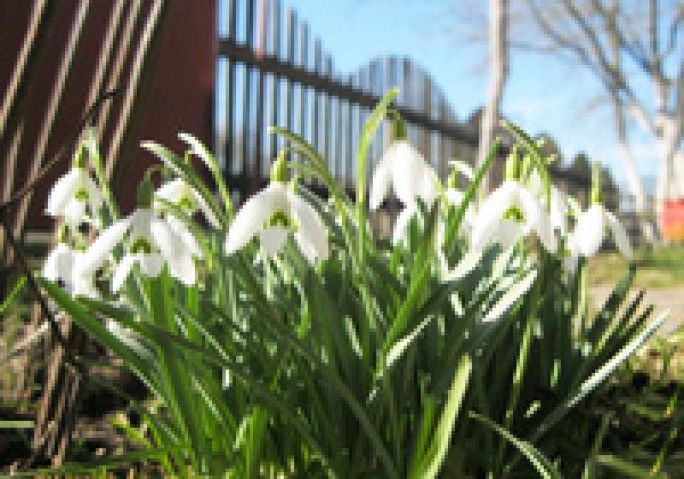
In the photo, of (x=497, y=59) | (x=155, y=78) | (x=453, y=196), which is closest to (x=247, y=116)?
(x=155, y=78)

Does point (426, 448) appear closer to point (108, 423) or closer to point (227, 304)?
point (227, 304)

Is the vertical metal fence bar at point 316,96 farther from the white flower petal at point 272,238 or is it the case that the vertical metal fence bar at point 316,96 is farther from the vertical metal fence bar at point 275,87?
the white flower petal at point 272,238

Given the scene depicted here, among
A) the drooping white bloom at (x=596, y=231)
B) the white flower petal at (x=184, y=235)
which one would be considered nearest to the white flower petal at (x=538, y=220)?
the drooping white bloom at (x=596, y=231)

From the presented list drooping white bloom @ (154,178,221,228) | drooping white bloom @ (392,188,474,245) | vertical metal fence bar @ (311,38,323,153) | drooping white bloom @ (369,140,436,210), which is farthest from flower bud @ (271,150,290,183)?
vertical metal fence bar @ (311,38,323,153)

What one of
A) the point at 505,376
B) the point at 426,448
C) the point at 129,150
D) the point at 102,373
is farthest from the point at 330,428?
the point at 102,373

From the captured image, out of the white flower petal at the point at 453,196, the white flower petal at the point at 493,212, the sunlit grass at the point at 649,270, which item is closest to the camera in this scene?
the white flower petal at the point at 493,212
